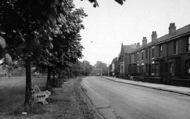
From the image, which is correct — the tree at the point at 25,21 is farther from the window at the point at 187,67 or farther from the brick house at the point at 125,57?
the brick house at the point at 125,57

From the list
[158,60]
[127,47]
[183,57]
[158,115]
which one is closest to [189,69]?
[183,57]

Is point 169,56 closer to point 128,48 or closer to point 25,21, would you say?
point 25,21

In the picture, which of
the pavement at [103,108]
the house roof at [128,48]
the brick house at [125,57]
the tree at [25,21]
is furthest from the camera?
the house roof at [128,48]

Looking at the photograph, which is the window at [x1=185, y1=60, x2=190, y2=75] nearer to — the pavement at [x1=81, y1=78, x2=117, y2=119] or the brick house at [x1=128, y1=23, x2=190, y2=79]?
the brick house at [x1=128, y1=23, x2=190, y2=79]

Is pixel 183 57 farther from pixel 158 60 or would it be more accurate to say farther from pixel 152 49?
pixel 152 49

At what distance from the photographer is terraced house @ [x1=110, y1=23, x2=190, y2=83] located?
30766mm

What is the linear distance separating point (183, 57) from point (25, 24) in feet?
99.2

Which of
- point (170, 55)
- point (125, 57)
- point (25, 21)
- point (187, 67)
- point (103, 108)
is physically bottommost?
point (103, 108)

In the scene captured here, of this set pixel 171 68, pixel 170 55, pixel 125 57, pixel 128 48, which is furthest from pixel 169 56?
pixel 128 48

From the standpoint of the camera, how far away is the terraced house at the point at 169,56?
3077cm

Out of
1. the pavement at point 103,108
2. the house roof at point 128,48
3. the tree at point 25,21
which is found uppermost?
the house roof at point 128,48

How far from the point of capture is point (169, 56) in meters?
34.9

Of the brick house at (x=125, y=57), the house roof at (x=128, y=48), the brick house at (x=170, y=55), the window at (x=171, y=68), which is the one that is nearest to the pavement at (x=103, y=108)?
the brick house at (x=170, y=55)

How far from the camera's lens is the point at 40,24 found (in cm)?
352
